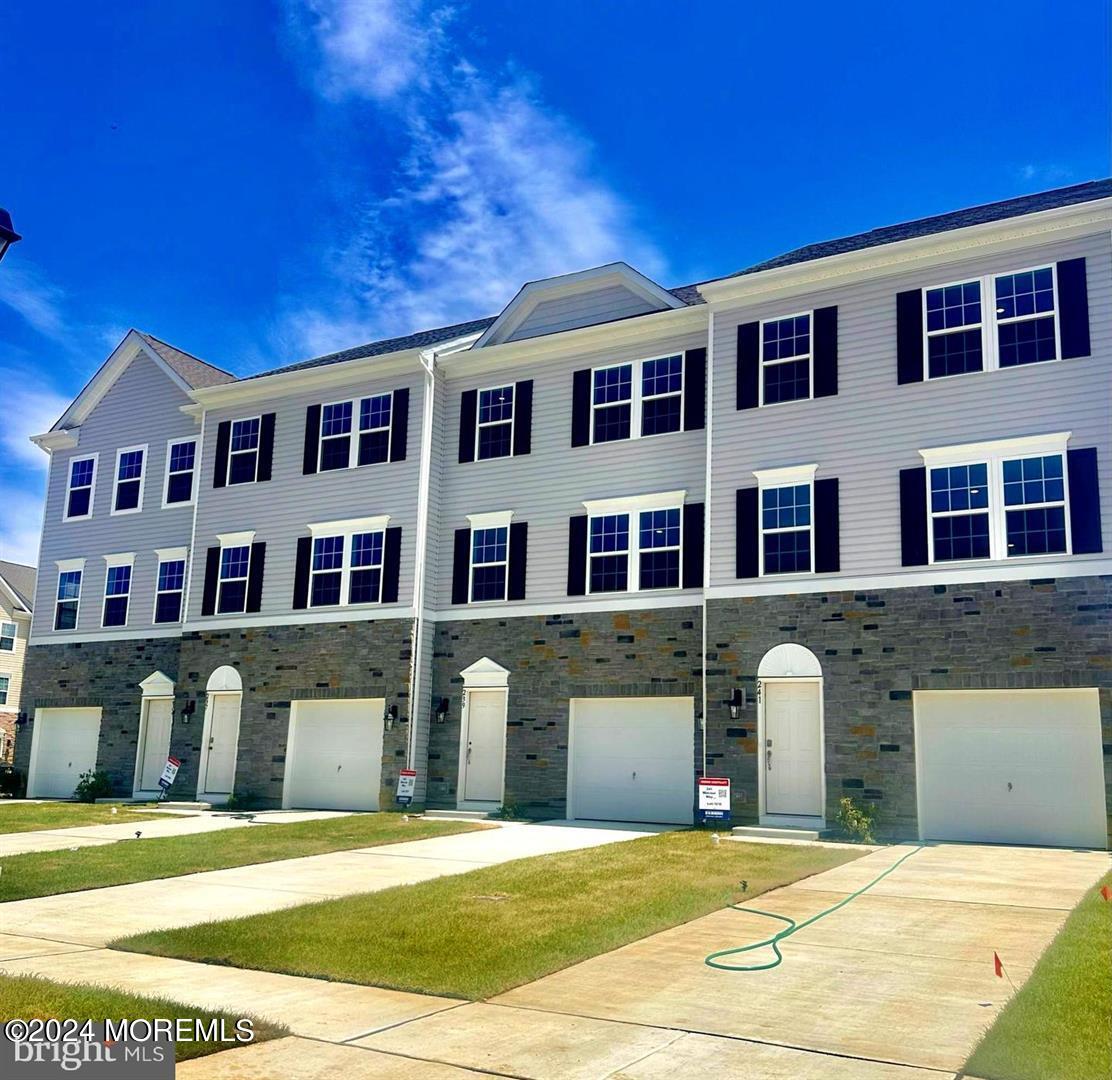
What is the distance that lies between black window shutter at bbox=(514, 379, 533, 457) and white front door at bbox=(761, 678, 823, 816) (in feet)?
24.6

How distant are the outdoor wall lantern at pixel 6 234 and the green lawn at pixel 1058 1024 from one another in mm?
7927

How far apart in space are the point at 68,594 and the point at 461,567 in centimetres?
1267

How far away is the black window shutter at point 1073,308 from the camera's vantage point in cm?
1642

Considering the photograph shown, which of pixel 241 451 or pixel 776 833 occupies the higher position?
pixel 241 451

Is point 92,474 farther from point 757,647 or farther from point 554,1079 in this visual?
point 554,1079

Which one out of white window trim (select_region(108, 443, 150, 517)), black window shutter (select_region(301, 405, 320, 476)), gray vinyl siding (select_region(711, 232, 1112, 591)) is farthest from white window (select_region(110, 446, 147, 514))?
gray vinyl siding (select_region(711, 232, 1112, 591))

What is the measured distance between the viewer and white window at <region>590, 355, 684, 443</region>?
68.7 feet

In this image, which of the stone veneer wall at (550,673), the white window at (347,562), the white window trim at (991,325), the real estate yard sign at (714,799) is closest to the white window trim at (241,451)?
the white window at (347,562)

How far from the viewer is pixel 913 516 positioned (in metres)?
17.4

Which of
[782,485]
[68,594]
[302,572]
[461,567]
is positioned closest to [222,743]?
[302,572]

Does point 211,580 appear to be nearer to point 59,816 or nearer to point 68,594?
point 68,594

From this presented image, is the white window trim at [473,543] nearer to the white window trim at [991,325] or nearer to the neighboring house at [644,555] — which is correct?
the neighboring house at [644,555]

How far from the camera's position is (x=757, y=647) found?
722 inches

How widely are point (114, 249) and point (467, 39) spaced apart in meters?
5.98
